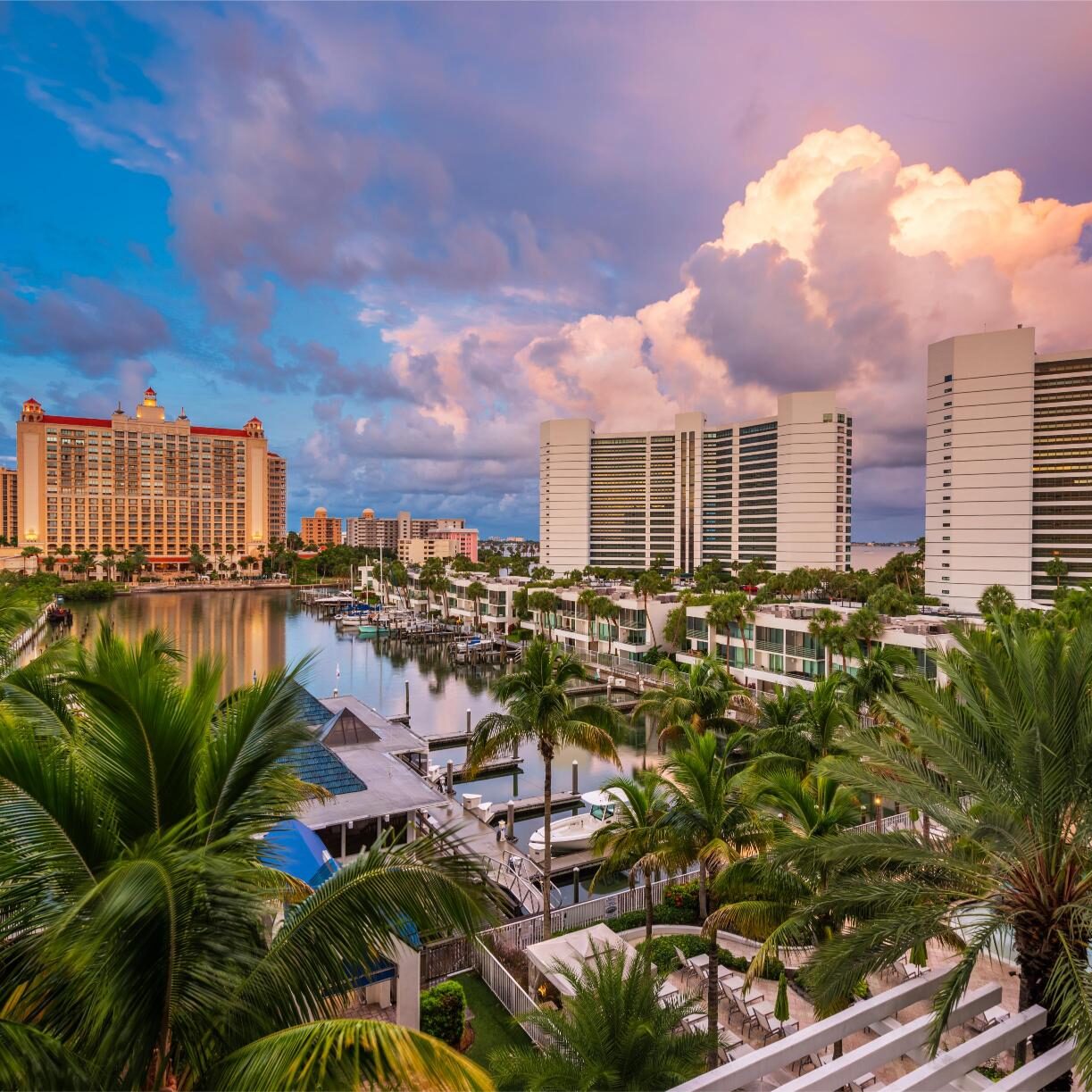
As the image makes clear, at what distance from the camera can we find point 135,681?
4230 mm

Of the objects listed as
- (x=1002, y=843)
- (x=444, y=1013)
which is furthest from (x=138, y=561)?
(x=1002, y=843)

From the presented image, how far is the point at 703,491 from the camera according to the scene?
118 metres

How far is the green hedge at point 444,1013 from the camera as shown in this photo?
429 inches

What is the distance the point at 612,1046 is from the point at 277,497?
614 feet

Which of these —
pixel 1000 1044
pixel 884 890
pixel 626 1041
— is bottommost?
pixel 626 1041

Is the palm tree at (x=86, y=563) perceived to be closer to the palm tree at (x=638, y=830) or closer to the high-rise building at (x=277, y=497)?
the high-rise building at (x=277, y=497)

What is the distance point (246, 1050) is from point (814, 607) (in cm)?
4136

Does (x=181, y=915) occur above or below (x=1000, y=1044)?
above

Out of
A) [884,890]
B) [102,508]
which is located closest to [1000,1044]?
[884,890]

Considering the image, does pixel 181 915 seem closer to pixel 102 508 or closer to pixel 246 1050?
pixel 246 1050

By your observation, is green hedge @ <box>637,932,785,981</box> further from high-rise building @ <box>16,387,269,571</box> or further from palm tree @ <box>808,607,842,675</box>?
high-rise building @ <box>16,387,269,571</box>

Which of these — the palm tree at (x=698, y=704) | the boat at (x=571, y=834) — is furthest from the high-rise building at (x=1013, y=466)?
the boat at (x=571, y=834)

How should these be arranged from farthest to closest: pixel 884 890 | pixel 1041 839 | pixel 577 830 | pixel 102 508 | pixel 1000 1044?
pixel 102 508 → pixel 577 830 → pixel 884 890 → pixel 1041 839 → pixel 1000 1044

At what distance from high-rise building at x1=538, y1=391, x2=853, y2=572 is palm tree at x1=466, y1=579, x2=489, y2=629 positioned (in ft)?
173
